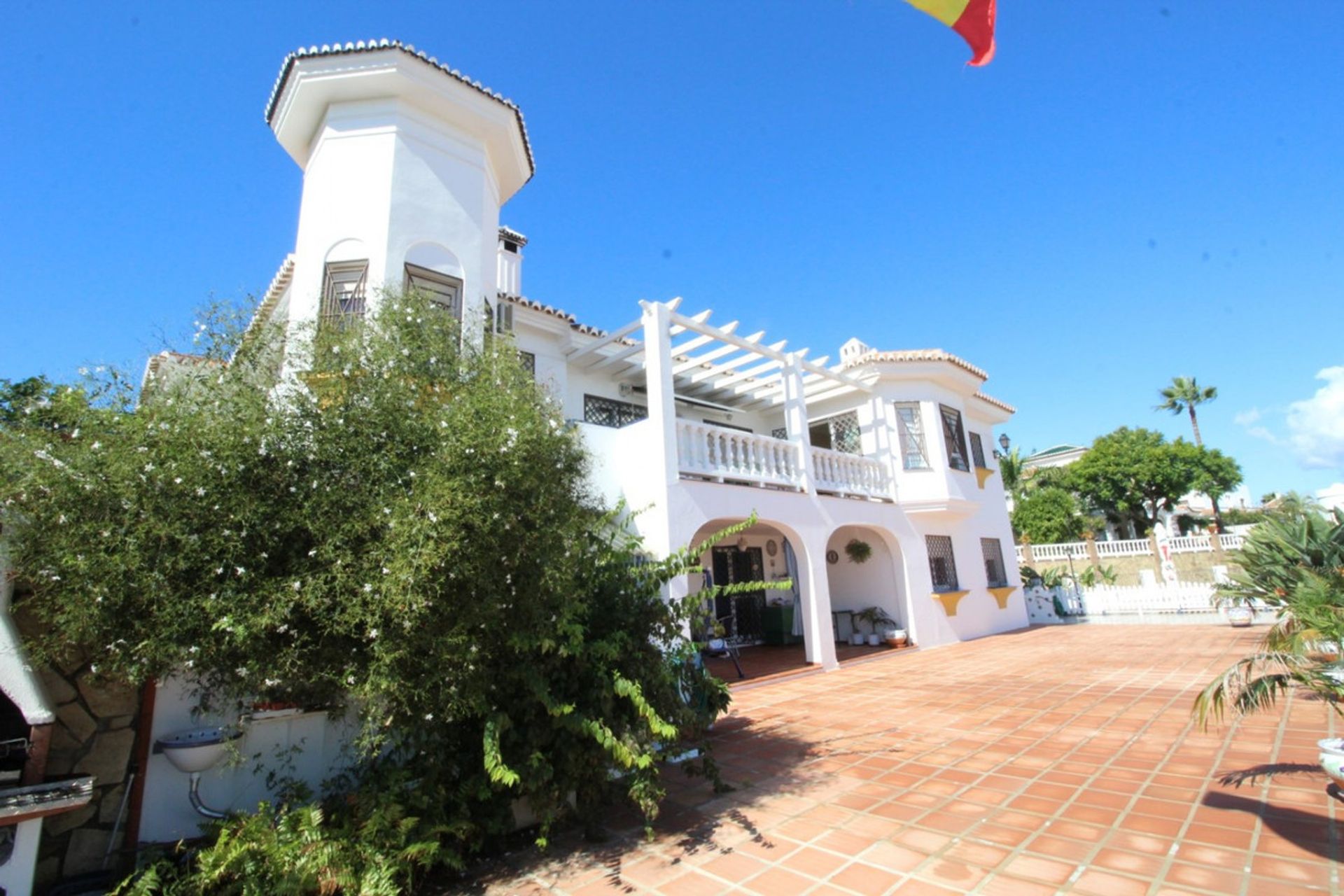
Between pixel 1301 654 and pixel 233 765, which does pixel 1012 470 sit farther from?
pixel 233 765

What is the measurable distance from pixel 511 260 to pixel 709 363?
18.7ft

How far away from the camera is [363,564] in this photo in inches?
135

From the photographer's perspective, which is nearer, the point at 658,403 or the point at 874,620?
the point at 658,403

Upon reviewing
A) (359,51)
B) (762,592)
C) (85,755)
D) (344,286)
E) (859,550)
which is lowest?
(85,755)

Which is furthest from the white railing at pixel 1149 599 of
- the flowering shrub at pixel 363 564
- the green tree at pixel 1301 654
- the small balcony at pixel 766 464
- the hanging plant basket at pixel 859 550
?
the flowering shrub at pixel 363 564

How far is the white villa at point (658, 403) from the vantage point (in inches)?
290

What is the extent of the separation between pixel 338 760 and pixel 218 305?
348 centimetres

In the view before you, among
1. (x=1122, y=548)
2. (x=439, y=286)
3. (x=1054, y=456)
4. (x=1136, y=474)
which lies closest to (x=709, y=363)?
(x=439, y=286)

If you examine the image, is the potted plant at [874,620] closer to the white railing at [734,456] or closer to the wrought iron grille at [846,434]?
the wrought iron grille at [846,434]

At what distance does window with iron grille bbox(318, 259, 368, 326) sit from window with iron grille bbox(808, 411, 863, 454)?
10.0m

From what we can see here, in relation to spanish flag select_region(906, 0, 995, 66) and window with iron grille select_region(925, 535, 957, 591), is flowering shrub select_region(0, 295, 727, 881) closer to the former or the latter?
spanish flag select_region(906, 0, 995, 66)

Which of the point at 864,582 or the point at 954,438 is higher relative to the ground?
the point at 954,438

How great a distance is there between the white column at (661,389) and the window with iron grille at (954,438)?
7723mm

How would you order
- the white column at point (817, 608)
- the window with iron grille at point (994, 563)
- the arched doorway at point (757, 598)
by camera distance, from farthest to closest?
the window with iron grille at point (994, 563)
the arched doorway at point (757, 598)
the white column at point (817, 608)
